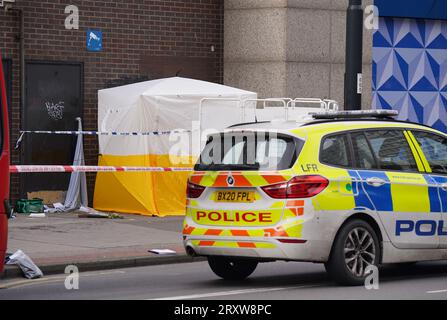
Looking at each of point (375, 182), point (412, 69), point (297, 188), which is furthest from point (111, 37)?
point (297, 188)

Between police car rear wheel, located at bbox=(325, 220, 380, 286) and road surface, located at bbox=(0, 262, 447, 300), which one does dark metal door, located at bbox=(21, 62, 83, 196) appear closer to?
road surface, located at bbox=(0, 262, 447, 300)

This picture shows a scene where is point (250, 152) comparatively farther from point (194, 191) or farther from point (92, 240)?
point (92, 240)

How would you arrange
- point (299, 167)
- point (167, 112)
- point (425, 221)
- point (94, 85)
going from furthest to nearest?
point (94, 85) < point (167, 112) < point (425, 221) < point (299, 167)

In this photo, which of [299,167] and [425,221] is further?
[425,221]

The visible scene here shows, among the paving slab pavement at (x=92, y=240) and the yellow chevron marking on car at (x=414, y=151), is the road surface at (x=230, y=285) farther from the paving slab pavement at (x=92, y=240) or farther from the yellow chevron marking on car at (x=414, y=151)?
the yellow chevron marking on car at (x=414, y=151)

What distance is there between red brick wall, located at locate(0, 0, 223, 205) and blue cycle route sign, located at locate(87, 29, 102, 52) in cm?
10

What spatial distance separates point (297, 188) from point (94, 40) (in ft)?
35.8

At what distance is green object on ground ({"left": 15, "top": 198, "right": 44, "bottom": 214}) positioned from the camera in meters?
19.7

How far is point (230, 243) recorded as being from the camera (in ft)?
37.5

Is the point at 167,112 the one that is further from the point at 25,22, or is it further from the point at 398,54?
the point at 398,54

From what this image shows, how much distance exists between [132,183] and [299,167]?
8.80 metres

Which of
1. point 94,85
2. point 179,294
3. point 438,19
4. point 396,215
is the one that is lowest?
point 179,294

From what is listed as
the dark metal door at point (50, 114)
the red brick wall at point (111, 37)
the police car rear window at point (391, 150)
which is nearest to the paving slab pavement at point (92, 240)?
the dark metal door at point (50, 114)
